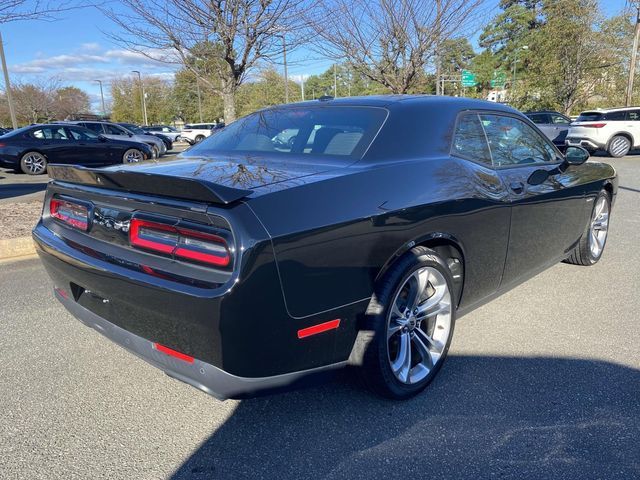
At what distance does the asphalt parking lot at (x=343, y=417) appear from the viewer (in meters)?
2.08

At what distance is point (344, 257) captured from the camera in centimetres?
210

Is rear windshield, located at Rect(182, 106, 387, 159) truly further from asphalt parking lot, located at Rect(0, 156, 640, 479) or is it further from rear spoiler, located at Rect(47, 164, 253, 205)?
asphalt parking lot, located at Rect(0, 156, 640, 479)

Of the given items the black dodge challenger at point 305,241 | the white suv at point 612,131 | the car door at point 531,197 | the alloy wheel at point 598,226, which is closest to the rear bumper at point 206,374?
the black dodge challenger at point 305,241

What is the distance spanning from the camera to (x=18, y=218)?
253 inches

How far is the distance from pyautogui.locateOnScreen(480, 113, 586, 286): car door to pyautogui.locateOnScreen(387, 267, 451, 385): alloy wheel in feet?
2.54

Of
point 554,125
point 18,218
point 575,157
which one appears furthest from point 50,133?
point 554,125

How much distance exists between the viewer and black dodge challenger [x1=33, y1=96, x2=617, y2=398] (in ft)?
6.20

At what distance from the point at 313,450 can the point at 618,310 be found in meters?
2.86

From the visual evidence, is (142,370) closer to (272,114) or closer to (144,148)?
(272,114)

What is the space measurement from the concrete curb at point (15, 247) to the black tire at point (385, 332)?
4486 mm

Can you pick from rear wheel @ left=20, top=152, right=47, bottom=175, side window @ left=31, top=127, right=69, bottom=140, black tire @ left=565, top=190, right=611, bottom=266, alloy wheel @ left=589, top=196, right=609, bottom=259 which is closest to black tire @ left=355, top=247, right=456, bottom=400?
black tire @ left=565, top=190, right=611, bottom=266

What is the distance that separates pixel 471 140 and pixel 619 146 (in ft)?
54.5

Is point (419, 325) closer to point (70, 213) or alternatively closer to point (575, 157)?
point (70, 213)

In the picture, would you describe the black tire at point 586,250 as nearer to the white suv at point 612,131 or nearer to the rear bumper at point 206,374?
the rear bumper at point 206,374
